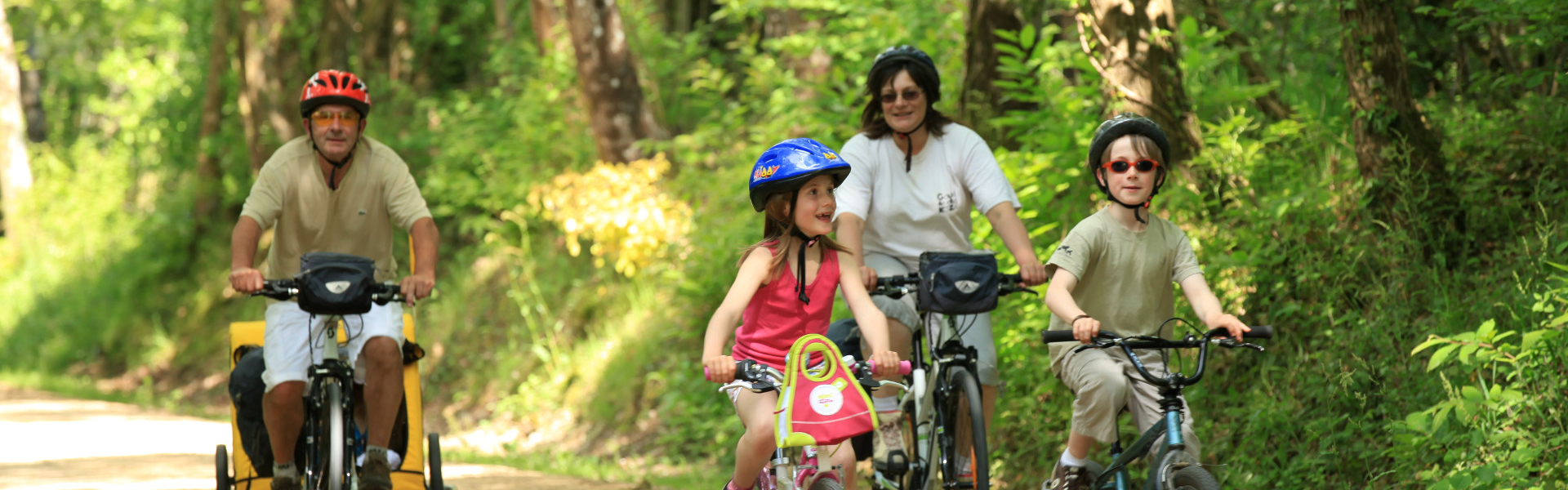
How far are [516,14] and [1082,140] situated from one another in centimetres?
1326

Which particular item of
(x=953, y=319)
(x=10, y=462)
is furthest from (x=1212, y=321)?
(x=10, y=462)

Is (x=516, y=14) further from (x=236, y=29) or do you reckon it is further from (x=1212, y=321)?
(x=1212, y=321)

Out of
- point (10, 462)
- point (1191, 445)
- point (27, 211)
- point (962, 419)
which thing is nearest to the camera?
point (1191, 445)

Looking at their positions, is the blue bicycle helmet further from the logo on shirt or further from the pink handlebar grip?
the logo on shirt

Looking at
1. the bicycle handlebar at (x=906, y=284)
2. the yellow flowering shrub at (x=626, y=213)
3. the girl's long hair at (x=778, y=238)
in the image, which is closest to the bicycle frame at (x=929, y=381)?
the bicycle handlebar at (x=906, y=284)

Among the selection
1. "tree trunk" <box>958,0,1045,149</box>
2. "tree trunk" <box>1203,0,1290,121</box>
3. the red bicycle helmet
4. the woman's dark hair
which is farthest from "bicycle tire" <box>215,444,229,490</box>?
"tree trunk" <box>1203,0,1290,121</box>

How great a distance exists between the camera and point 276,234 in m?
6.44

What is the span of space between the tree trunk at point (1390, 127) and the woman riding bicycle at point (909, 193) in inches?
79.6

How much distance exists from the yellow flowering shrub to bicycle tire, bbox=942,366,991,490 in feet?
21.3

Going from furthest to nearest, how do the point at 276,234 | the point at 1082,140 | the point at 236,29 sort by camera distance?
the point at 236,29
the point at 1082,140
the point at 276,234

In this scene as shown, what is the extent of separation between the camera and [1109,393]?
4801 mm

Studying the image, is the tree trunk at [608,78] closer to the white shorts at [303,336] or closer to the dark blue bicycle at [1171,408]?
the white shorts at [303,336]

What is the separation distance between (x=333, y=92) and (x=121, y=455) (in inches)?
239

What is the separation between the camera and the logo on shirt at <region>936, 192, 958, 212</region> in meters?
6.02
